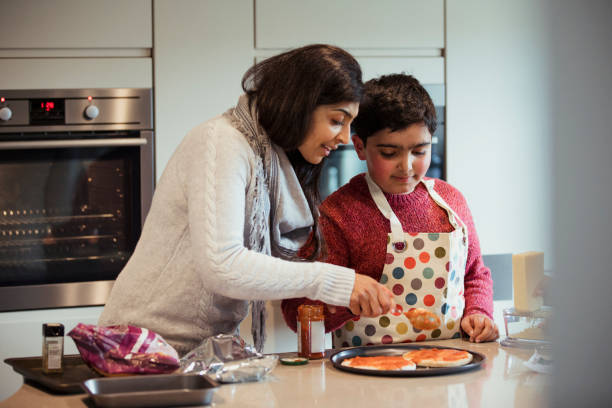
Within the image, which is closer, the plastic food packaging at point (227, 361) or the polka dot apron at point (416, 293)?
the plastic food packaging at point (227, 361)

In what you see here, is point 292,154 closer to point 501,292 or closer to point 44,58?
point 44,58

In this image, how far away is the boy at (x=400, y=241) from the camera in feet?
4.90

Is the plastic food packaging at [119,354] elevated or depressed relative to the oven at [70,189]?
depressed

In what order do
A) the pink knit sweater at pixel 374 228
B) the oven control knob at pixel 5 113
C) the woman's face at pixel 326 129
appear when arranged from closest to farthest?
the woman's face at pixel 326 129
the pink knit sweater at pixel 374 228
the oven control knob at pixel 5 113

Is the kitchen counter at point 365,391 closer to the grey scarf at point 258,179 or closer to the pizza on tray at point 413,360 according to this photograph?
the pizza on tray at point 413,360

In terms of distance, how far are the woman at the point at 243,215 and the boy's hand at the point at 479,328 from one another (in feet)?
1.20

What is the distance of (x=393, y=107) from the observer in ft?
4.97

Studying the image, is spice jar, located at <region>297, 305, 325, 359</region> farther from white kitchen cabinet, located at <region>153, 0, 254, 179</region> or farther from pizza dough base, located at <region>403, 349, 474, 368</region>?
white kitchen cabinet, located at <region>153, 0, 254, 179</region>

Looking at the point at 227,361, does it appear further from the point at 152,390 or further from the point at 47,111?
the point at 47,111

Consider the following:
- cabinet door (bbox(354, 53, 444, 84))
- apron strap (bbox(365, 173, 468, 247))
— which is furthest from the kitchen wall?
apron strap (bbox(365, 173, 468, 247))

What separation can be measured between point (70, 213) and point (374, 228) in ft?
3.86

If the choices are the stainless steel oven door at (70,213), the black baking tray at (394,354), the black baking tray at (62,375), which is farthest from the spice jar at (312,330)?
the stainless steel oven door at (70,213)

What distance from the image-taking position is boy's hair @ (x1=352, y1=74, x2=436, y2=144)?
1.51 meters

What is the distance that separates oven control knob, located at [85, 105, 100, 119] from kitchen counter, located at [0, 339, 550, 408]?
4.22ft
